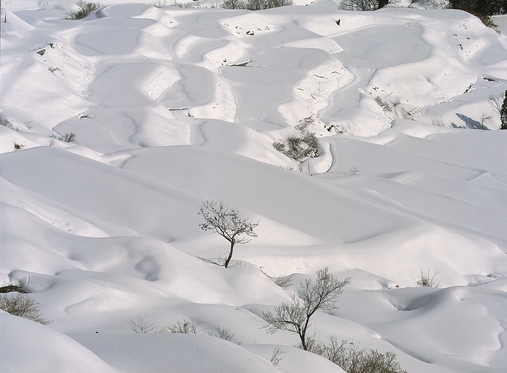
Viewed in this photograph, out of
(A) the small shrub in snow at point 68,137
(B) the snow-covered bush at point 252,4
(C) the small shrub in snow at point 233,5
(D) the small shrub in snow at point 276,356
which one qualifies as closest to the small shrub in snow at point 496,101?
(B) the snow-covered bush at point 252,4

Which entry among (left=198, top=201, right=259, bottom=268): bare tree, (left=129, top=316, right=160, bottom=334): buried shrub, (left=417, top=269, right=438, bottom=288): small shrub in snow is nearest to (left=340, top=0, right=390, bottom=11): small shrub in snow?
(left=198, top=201, right=259, bottom=268): bare tree

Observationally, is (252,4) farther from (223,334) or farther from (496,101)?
(223,334)

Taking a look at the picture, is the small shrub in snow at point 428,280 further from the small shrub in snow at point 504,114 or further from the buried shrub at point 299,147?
the small shrub in snow at point 504,114

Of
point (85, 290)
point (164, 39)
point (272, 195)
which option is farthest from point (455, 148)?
point (85, 290)

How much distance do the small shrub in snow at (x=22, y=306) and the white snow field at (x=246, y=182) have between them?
0.22 m

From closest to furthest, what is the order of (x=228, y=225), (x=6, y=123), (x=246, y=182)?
(x=228, y=225), (x=246, y=182), (x=6, y=123)

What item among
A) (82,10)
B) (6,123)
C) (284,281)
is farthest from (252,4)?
(284,281)

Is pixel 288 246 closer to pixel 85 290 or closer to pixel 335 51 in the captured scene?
pixel 85 290

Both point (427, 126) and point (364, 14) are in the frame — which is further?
point (364, 14)

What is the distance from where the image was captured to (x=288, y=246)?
1124 centimetres

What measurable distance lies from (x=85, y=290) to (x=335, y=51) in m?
19.8

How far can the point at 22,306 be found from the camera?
21.0 feet

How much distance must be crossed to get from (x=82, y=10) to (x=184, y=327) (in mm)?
23176

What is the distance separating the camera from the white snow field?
7289 mm
